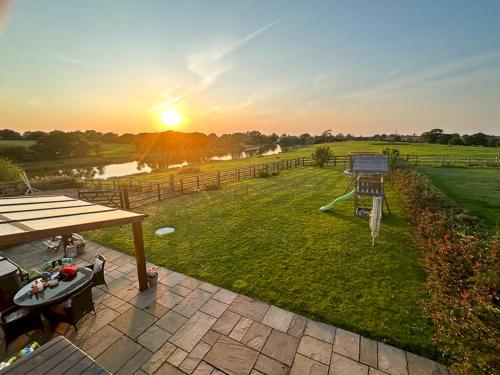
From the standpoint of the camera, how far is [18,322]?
3.57m

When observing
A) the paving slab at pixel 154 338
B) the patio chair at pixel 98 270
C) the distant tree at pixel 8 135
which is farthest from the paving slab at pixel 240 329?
the distant tree at pixel 8 135

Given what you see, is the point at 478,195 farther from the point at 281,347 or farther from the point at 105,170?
the point at 105,170

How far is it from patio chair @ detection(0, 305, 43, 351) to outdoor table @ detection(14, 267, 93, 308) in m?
0.15

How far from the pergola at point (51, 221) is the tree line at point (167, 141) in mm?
47324

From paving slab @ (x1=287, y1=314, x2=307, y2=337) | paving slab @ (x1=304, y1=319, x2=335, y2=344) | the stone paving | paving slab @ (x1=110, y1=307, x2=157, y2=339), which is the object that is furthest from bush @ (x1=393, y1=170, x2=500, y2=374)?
paving slab @ (x1=110, y1=307, x2=157, y2=339)

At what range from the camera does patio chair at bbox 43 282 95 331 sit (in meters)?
3.86

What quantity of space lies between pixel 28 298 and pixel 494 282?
6778 millimetres

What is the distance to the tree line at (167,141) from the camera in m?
43.9

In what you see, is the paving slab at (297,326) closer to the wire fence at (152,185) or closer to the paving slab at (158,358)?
the paving slab at (158,358)

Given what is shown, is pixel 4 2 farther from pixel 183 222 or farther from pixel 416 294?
pixel 183 222

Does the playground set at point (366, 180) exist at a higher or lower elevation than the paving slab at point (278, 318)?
higher

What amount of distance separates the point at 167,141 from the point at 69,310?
7382cm

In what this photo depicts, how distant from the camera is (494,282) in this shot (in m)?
2.74

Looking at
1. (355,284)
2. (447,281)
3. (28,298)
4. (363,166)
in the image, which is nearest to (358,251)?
(355,284)
